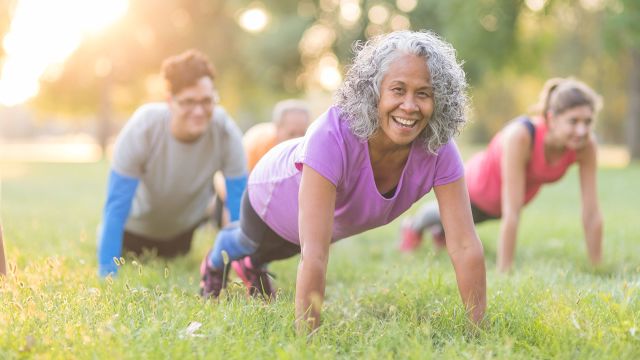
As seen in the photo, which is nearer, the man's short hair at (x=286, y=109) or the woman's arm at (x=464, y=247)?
the woman's arm at (x=464, y=247)

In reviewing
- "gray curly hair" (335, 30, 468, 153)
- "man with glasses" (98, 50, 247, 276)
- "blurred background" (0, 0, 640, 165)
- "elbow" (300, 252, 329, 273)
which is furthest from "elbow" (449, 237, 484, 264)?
"blurred background" (0, 0, 640, 165)

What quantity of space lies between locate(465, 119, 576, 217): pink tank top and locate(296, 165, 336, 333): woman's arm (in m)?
3.17

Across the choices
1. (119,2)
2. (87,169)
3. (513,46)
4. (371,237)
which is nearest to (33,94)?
(119,2)

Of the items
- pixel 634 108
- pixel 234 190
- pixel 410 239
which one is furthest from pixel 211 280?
pixel 634 108

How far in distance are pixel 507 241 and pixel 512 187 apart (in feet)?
1.44

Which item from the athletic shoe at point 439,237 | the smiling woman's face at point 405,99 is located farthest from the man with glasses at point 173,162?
the athletic shoe at point 439,237

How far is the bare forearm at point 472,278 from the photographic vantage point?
3.42 m

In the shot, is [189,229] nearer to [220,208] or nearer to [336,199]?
[220,208]

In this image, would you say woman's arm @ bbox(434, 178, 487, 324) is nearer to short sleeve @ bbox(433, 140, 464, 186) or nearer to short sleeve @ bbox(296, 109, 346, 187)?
short sleeve @ bbox(433, 140, 464, 186)

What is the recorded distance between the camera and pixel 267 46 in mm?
29516

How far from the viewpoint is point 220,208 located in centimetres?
752

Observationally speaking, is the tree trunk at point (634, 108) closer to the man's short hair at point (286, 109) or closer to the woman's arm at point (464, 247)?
the man's short hair at point (286, 109)

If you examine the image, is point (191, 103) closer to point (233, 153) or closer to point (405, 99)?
point (233, 153)

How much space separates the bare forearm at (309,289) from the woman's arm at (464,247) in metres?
0.69
